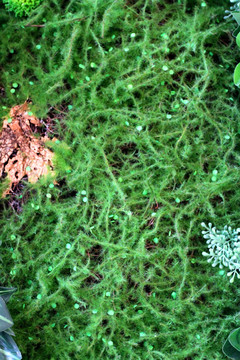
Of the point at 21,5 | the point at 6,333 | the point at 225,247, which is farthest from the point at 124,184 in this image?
the point at 21,5

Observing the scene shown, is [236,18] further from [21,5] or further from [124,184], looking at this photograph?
[21,5]

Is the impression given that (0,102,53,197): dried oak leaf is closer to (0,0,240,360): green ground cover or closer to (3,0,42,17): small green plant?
(0,0,240,360): green ground cover

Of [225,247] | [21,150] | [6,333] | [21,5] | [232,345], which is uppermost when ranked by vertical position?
[21,5]

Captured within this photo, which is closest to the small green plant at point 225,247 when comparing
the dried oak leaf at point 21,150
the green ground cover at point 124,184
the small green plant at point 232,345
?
the green ground cover at point 124,184

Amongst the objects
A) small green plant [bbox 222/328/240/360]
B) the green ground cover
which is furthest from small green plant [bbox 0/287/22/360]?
small green plant [bbox 222/328/240/360]

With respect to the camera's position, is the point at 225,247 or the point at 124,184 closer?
the point at 225,247

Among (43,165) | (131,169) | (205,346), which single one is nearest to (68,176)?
(43,165)
